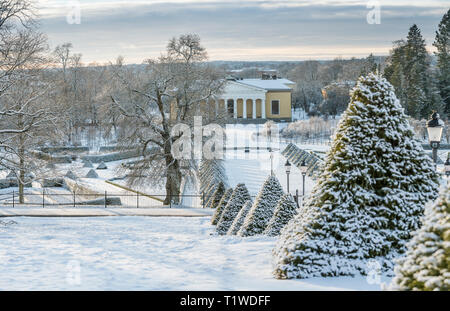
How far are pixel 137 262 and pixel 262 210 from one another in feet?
13.1

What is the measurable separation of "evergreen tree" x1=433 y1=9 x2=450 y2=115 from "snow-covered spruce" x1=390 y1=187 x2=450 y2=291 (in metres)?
55.6

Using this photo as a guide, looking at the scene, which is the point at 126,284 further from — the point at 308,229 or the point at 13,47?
the point at 13,47

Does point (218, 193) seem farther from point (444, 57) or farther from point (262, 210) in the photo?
point (444, 57)

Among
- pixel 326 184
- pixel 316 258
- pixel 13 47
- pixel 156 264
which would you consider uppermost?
pixel 13 47

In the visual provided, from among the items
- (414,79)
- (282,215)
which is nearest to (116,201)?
(282,215)

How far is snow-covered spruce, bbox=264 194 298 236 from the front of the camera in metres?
12.1

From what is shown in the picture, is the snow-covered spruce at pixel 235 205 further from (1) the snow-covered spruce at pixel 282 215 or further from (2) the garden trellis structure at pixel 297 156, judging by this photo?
(2) the garden trellis structure at pixel 297 156

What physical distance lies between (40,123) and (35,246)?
24.4 feet

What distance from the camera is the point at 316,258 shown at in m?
7.71

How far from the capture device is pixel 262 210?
13.4 metres

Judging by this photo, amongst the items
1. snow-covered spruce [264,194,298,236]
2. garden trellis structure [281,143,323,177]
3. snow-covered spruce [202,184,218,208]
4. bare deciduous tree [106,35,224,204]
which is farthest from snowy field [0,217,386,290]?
garden trellis structure [281,143,323,177]

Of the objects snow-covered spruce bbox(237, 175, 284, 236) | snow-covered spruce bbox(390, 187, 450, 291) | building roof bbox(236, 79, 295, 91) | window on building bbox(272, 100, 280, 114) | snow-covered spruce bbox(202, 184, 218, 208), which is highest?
building roof bbox(236, 79, 295, 91)

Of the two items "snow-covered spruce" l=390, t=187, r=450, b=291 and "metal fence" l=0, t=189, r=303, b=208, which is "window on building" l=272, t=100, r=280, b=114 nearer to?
"metal fence" l=0, t=189, r=303, b=208
